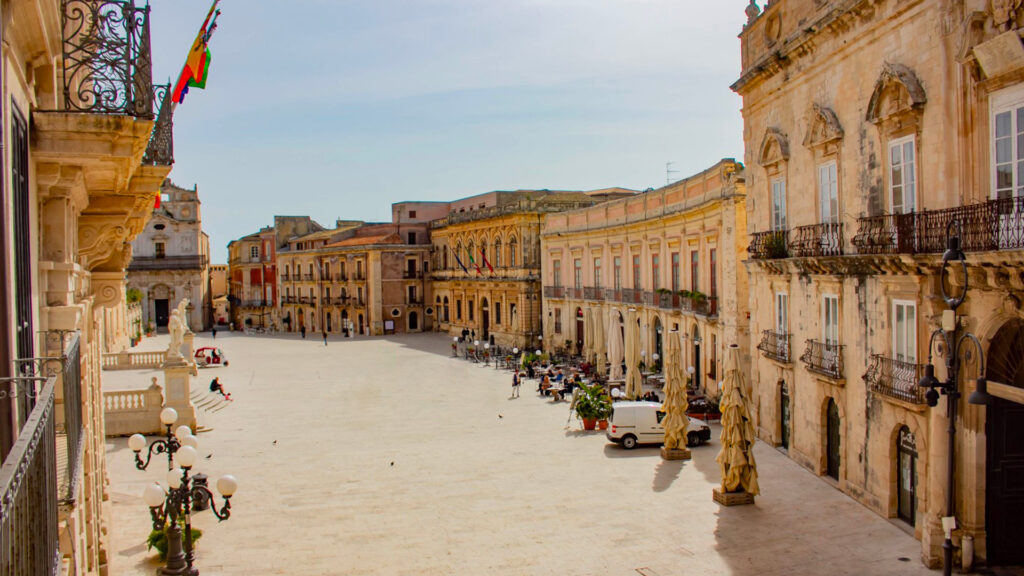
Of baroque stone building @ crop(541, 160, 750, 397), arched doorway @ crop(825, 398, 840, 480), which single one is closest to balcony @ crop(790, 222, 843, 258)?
arched doorway @ crop(825, 398, 840, 480)

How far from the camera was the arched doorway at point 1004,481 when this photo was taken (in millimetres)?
12383

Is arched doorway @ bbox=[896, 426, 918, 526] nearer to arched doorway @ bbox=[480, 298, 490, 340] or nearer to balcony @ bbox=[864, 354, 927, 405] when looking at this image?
balcony @ bbox=[864, 354, 927, 405]

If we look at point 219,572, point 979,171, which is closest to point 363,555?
point 219,572

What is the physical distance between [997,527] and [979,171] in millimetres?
5475

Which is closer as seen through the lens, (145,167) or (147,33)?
(147,33)

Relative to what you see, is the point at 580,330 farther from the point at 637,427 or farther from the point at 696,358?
the point at 637,427

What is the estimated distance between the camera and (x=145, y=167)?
1065 cm

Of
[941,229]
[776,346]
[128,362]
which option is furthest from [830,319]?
[128,362]

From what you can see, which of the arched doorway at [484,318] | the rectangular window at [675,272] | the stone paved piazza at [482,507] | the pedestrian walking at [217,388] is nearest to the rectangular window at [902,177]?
the stone paved piazza at [482,507]

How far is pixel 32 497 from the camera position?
10.9ft

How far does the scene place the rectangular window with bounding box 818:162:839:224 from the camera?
1723 centimetres

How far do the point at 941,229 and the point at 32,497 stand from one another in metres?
12.8

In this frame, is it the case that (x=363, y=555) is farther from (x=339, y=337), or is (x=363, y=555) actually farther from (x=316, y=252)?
(x=316, y=252)

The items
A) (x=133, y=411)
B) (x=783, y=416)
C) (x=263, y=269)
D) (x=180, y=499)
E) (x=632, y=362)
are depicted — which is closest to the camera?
(x=180, y=499)
